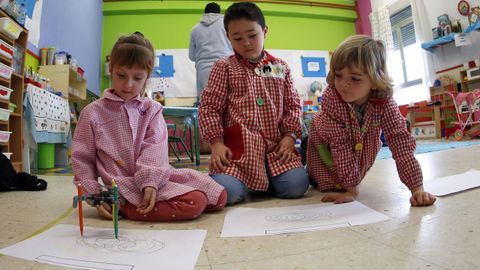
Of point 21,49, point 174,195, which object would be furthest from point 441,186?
point 21,49

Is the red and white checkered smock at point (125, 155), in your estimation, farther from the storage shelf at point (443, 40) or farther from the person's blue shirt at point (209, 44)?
the storage shelf at point (443, 40)

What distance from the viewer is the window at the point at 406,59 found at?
452 centimetres

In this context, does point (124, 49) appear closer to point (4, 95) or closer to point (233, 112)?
point (233, 112)

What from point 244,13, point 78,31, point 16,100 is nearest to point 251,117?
point 244,13

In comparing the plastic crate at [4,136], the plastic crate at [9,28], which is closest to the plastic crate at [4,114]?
→ the plastic crate at [4,136]

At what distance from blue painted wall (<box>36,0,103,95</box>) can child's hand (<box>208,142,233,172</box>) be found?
8.05 ft

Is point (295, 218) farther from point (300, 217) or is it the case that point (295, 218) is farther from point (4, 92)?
point (4, 92)

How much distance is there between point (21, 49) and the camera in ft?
6.71

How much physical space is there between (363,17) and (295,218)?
212 inches

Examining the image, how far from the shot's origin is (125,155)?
2.79ft

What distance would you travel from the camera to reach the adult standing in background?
2152mm

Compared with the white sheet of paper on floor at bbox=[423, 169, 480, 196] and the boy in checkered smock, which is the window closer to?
the white sheet of paper on floor at bbox=[423, 169, 480, 196]

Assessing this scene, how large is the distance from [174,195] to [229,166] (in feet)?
0.98

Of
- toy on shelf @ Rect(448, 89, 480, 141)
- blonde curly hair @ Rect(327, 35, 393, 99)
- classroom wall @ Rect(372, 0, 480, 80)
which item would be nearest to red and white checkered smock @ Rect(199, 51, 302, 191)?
blonde curly hair @ Rect(327, 35, 393, 99)
